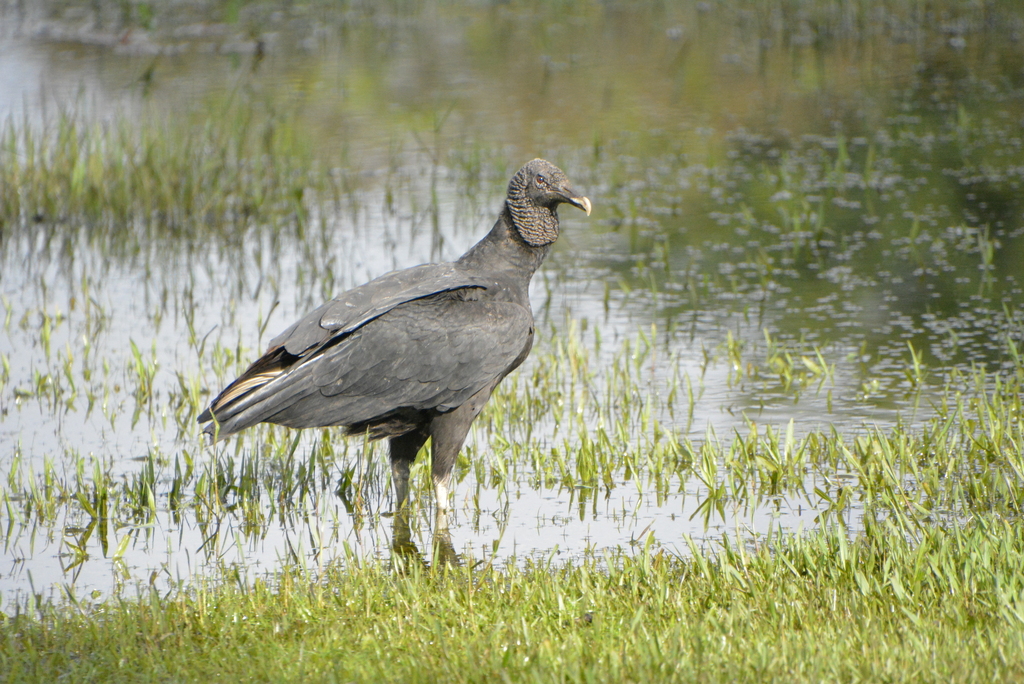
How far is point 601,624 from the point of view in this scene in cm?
386

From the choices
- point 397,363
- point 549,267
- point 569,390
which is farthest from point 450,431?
point 549,267

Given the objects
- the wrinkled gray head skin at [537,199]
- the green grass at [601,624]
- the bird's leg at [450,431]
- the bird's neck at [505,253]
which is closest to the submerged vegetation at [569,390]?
the green grass at [601,624]

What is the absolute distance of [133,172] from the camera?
10039 mm

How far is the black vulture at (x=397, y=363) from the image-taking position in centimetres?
486

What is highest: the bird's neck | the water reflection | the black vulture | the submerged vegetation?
the bird's neck

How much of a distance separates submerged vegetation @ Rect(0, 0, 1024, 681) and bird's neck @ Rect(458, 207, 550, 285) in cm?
85

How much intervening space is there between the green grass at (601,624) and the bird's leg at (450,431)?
660mm

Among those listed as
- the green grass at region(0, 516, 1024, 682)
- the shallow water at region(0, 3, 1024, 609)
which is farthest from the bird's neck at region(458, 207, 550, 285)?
the green grass at region(0, 516, 1024, 682)

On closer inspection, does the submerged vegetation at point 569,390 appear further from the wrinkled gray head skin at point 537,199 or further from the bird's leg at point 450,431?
the wrinkled gray head skin at point 537,199

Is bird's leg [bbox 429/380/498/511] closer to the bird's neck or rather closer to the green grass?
the bird's neck

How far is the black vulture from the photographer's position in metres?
4.86

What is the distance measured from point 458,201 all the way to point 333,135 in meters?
2.63

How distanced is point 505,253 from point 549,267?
3.85 meters

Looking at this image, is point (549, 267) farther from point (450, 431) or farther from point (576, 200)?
point (450, 431)
